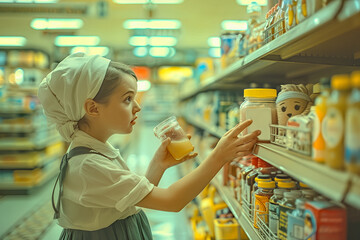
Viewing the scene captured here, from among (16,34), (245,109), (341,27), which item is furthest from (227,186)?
(16,34)

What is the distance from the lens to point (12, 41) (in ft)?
34.2

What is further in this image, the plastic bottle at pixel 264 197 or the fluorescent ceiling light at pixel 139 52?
the fluorescent ceiling light at pixel 139 52

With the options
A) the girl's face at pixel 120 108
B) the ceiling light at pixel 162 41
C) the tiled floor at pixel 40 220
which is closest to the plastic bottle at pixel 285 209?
the girl's face at pixel 120 108

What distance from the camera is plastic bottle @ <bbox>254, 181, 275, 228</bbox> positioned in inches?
56.6

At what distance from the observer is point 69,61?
1510mm

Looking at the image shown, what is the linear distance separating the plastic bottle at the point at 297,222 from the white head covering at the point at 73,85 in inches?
37.5

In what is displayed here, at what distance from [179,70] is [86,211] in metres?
11.5

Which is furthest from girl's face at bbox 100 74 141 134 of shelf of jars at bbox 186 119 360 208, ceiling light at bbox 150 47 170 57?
ceiling light at bbox 150 47 170 57

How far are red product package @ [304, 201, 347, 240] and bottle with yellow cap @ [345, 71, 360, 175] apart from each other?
0.31 m

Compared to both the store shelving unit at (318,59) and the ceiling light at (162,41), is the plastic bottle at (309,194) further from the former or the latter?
the ceiling light at (162,41)

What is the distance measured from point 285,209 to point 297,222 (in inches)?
4.7

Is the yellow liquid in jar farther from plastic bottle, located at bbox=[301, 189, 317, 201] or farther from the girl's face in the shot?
plastic bottle, located at bbox=[301, 189, 317, 201]

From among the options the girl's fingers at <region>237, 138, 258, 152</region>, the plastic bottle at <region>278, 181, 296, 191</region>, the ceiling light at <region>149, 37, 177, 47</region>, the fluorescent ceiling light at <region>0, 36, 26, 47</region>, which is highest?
the fluorescent ceiling light at <region>0, 36, 26, 47</region>

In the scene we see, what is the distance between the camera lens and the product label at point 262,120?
1319 mm
